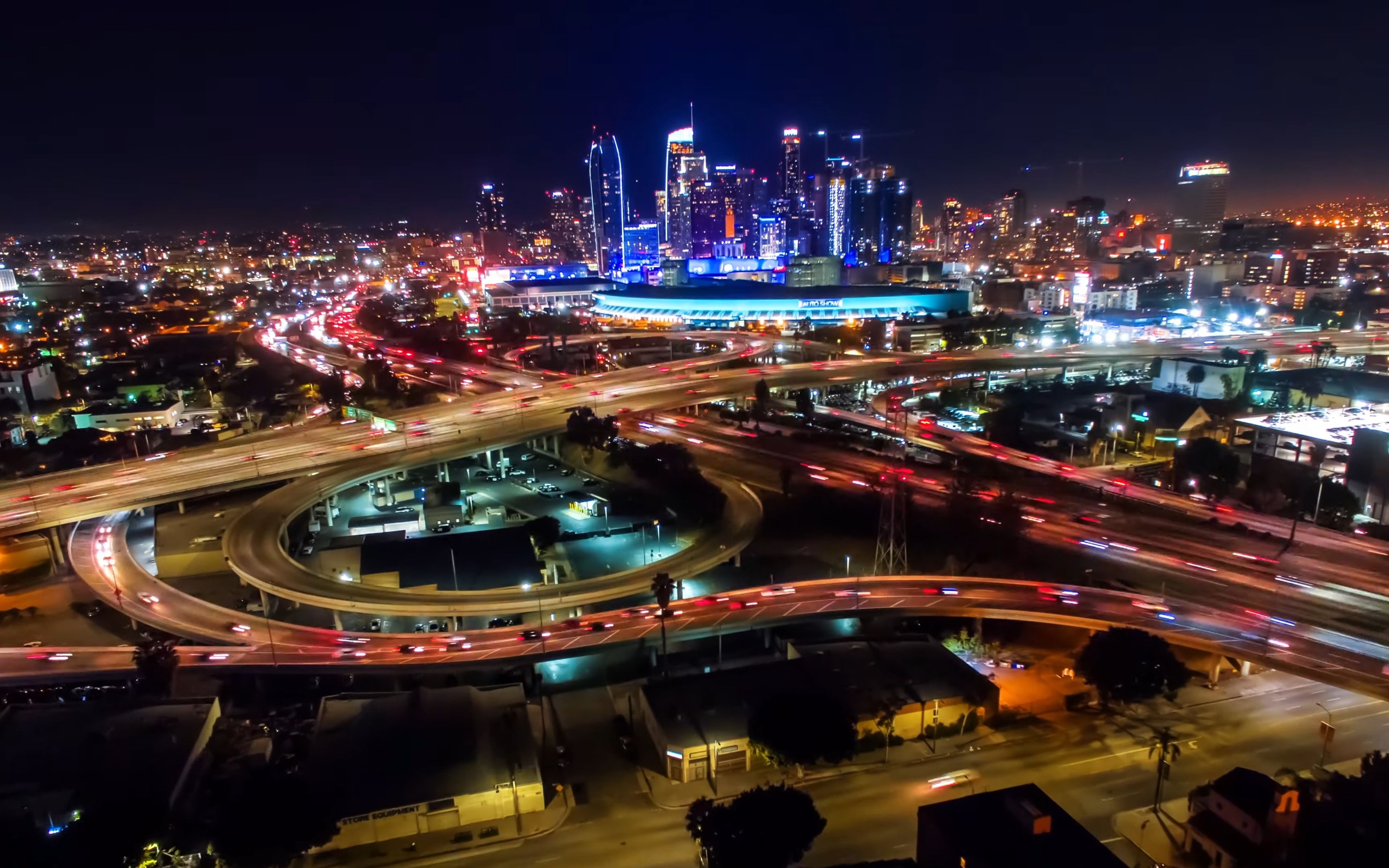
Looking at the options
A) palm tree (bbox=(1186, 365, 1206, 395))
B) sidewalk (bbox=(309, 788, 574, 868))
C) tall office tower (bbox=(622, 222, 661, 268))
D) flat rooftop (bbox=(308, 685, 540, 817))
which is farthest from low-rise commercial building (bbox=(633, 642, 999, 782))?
tall office tower (bbox=(622, 222, 661, 268))

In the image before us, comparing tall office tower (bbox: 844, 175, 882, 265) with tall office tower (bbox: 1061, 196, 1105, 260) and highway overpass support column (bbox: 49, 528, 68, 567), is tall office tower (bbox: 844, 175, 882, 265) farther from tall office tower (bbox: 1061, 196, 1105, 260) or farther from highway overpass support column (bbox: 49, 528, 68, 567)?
highway overpass support column (bbox: 49, 528, 68, 567)

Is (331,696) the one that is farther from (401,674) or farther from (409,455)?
(409,455)

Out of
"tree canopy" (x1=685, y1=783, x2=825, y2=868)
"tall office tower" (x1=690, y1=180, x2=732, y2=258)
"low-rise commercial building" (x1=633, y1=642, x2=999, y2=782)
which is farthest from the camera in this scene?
"tall office tower" (x1=690, y1=180, x2=732, y2=258)

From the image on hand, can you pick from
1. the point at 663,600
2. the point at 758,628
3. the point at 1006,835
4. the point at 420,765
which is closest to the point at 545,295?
the point at 758,628

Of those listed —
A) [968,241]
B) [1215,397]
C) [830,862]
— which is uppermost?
→ [968,241]

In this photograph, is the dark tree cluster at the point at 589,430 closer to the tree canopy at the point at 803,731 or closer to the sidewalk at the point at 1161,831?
the tree canopy at the point at 803,731

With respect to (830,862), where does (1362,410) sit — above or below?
above

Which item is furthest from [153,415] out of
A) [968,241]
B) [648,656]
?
[968,241]
